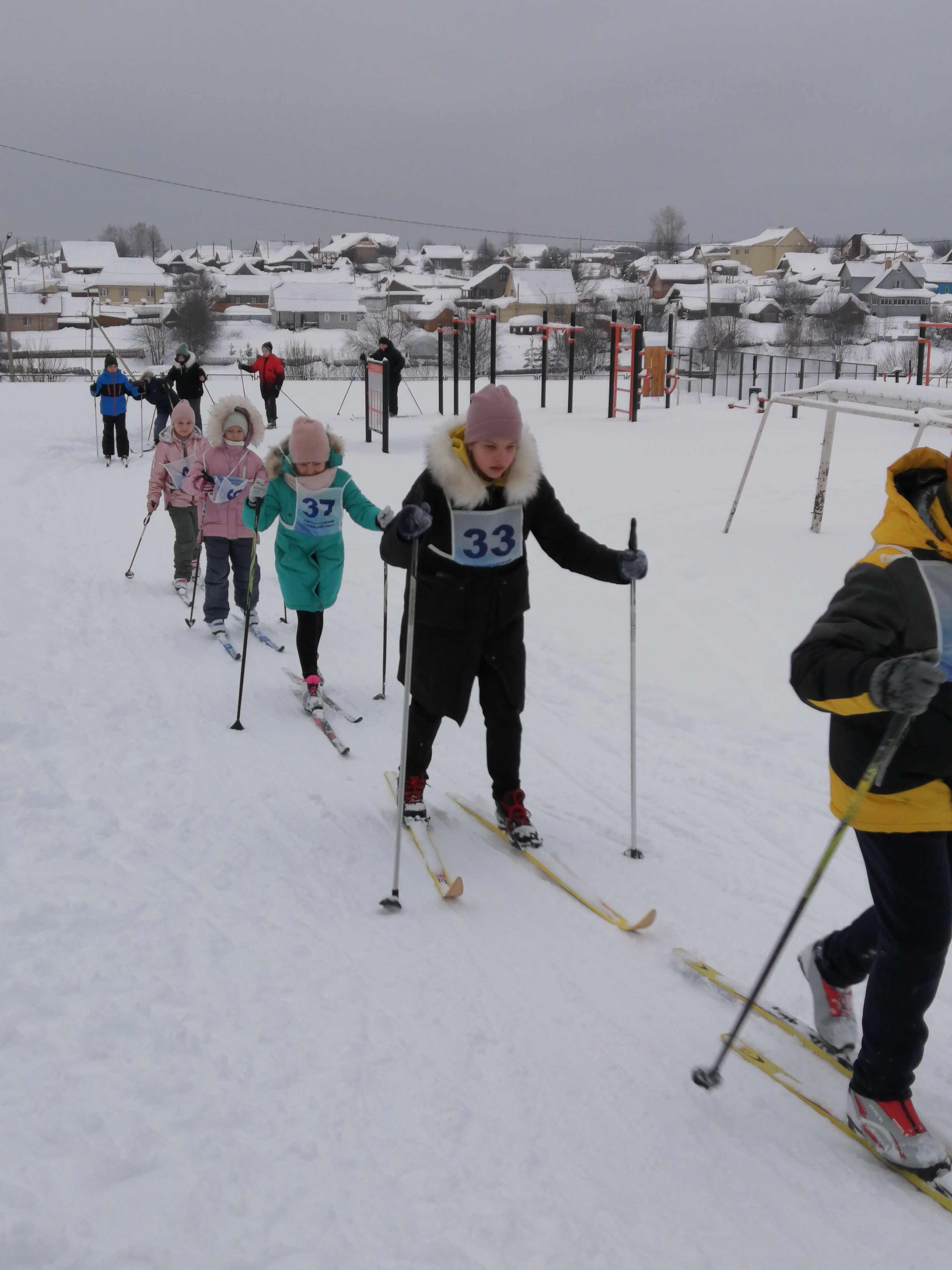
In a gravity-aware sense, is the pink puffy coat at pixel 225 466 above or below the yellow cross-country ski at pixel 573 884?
above

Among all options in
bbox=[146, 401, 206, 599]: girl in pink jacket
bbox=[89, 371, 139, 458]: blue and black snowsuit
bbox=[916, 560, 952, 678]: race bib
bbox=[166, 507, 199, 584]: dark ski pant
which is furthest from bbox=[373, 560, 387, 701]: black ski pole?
bbox=[89, 371, 139, 458]: blue and black snowsuit

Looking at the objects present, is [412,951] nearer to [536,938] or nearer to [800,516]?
[536,938]

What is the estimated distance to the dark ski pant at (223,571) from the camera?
6.98 m

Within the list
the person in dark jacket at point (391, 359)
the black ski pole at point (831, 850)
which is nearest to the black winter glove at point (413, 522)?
the black ski pole at point (831, 850)

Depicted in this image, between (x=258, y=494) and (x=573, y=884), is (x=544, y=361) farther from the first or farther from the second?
(x=573, y=884)

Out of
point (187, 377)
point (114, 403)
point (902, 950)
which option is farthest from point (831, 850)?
point (187, 377)

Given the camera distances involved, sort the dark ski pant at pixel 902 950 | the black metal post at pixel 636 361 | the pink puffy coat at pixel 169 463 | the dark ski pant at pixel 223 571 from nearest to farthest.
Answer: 1. the dark ski pant at pixel 902 950
2. the dark ski pant at pixel 223 571
3. the pink puffy coat at pixel 169 463
4. the black metal post at pixel 636 361

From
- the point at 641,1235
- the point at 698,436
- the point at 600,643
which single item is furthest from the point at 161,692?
the point at 698,436

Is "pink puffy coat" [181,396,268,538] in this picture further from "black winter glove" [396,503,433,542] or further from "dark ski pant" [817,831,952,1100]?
"dark ski pant" [817,831,952,1100]

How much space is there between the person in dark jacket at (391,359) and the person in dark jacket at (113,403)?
154 inches

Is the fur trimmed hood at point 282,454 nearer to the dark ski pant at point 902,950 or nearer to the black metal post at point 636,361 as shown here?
the dark ski pant at point 902,950

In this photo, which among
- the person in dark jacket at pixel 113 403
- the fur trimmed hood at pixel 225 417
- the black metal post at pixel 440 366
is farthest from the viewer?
the black metal post at pixel 440 366

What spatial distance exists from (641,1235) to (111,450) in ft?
50.0

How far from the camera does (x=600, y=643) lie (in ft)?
22.2
